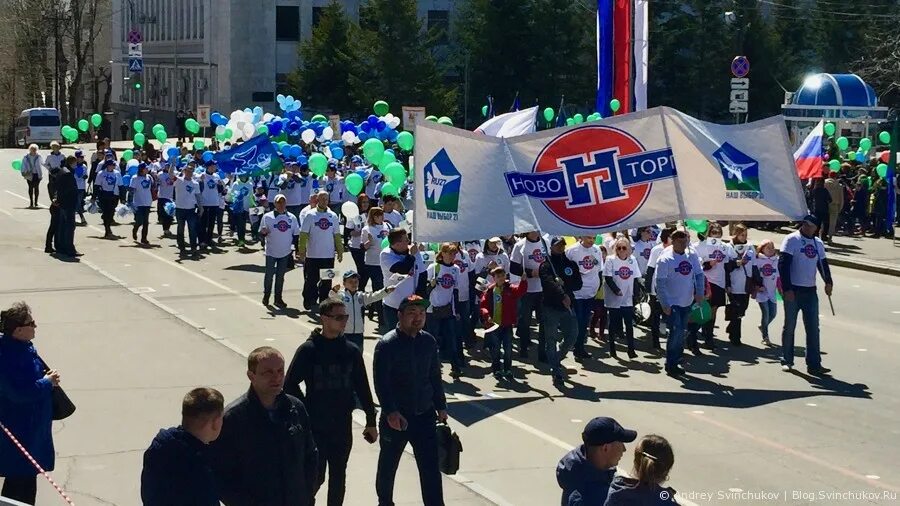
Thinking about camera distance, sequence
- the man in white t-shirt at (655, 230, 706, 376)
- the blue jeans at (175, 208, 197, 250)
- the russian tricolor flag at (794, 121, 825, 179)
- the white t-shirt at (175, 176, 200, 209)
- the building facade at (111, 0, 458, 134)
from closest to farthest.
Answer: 1. the man in white t-shirt at (655, 230, 706, 376)
2. the white t-shirt at (175, 176, 200, 209)
3. the blue jeans at (175, 208, 197, 250)
4. the russian tricolor flag at (794, 121, 825, 179)
5. the building facade at (111, 0, 458, 134)

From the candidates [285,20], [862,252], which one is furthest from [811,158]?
[285,20]

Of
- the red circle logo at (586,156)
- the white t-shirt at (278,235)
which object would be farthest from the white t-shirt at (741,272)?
the white t-shirt at (278,235)

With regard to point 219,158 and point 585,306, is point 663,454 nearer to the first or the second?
point 585,306

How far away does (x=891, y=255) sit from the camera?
25.8 meters

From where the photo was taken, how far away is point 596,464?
6.08 meters

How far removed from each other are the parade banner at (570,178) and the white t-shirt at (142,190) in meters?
13.6

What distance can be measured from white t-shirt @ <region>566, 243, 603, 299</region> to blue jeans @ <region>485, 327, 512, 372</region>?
1.31 metres

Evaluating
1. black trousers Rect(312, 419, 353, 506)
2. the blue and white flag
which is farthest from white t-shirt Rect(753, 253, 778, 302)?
the blue and white flag

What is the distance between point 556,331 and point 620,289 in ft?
6.20

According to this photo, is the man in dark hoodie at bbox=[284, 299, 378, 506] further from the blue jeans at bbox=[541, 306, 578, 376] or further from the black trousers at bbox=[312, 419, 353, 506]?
the blue jeans at bbox=[541, 306, 578, 376]

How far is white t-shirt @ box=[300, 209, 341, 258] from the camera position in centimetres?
1752

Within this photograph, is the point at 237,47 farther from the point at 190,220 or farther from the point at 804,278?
the point at 804,278

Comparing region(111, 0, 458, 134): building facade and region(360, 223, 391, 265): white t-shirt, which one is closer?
region(360, 223, 391, 265): white t-shirt

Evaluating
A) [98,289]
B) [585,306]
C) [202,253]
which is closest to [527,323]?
[585,306]
